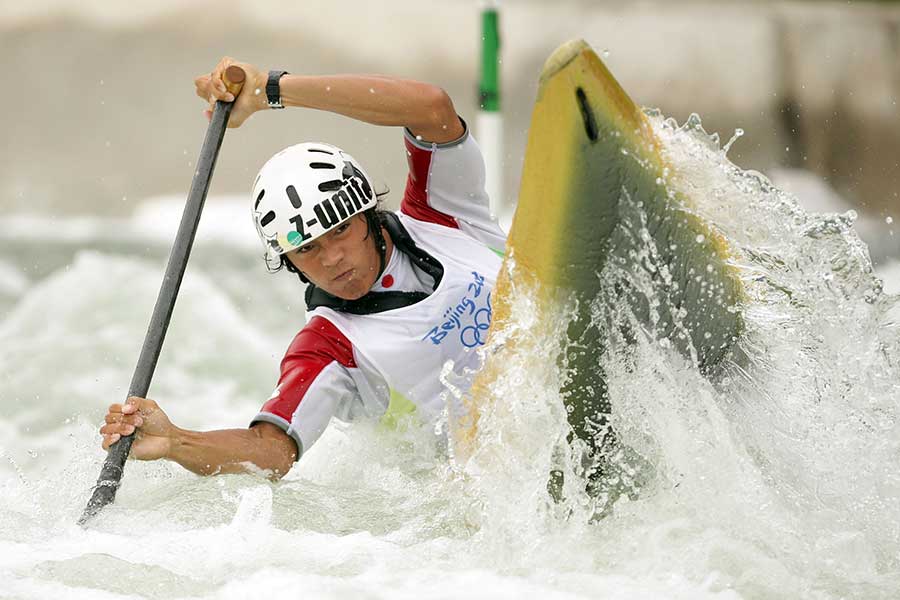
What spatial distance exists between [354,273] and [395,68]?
5.27 m

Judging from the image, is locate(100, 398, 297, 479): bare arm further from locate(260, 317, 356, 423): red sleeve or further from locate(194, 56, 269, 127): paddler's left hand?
locate(194, 56, 269, 127): paddler's left hand

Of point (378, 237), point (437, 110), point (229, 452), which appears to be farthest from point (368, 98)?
point (229, 452)

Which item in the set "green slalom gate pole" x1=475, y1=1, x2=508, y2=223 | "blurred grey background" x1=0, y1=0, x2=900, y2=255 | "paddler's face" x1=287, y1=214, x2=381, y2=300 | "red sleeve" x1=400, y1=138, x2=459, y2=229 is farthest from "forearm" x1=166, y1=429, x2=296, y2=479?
"blurred grey background" x1=0, y1=0, x2=900, y2=255

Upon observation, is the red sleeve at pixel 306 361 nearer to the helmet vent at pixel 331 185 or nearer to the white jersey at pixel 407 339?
the white jersey at pixel 407 339

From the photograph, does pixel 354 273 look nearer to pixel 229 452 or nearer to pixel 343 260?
pixel 343 260

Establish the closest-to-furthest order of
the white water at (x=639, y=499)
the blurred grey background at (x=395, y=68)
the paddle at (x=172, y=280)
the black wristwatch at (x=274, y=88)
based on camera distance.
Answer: the white water at (x=639, y=499) → the paddle at (x=172, y=280) → the black wristwatch at (x=274, y=88) → the blurred grey background at (x=395, y=68)

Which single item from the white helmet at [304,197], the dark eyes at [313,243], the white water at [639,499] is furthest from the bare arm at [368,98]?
the white water at [639,499]

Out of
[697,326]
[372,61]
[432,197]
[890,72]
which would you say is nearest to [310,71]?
[372,61]

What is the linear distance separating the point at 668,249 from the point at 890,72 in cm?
612

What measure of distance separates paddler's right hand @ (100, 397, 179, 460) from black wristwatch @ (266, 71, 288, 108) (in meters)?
0.74

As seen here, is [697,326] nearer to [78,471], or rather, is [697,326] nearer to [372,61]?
[78,471]

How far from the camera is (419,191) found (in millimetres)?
2863

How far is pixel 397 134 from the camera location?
24.9ft

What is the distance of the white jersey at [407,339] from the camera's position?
2.64 metres
